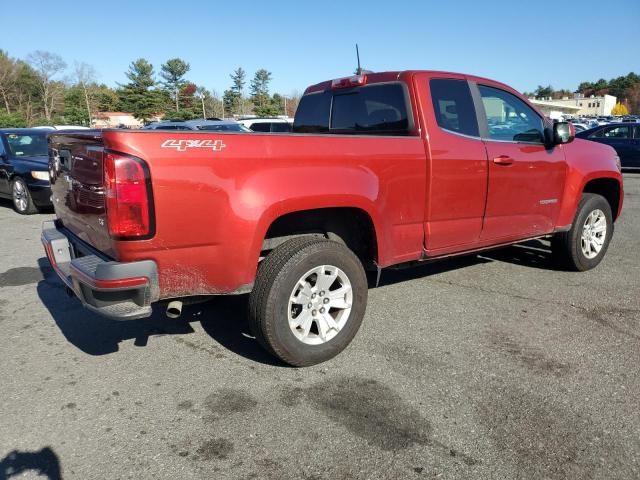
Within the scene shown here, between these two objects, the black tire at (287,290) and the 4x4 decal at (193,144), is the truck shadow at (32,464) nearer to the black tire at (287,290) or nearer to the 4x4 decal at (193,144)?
the black tire at (287,290)

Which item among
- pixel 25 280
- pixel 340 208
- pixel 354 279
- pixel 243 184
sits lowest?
pixel 25 280

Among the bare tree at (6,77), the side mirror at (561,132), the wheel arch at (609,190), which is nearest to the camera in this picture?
the side mirror at (561,132)

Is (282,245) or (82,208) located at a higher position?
(82,208)

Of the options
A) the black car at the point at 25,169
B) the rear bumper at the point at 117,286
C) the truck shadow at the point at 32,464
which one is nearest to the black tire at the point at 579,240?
the rear bumper at the point at 117,286

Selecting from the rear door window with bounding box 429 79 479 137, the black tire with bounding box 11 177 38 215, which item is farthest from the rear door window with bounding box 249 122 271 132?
the rear door window with bounding box 429 79 479 137

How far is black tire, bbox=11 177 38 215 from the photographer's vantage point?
9258 mm

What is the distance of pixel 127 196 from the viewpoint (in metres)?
2.63

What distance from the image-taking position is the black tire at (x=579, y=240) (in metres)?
5.27

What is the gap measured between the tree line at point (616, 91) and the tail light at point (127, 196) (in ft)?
457

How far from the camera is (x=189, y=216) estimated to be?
109 inches

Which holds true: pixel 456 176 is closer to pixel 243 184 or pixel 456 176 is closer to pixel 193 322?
pixel 243 184

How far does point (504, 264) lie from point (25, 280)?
5271 mm

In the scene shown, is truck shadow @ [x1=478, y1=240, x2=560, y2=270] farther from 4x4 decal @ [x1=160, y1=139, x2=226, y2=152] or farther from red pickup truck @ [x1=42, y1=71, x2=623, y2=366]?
4x4 decal @ [x1=160, y1=139, x2=226, y2=152]

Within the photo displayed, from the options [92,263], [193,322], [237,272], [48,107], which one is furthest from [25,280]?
[48,107]
